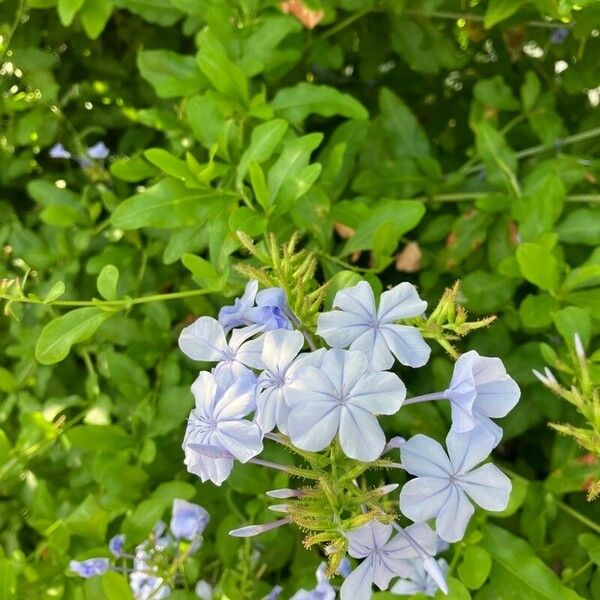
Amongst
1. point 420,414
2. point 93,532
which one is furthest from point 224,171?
point 93,532

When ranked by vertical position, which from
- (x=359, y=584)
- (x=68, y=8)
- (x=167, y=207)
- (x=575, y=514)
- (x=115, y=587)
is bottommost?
(x=575, y=514)

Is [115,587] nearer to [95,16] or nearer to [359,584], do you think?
[359,584]

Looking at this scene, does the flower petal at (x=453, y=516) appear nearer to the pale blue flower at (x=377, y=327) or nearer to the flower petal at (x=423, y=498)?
the flower petal at (x=423, y=498)

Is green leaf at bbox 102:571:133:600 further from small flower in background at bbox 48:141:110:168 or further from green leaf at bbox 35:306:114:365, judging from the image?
small flower in background at bbox 48:141:110:168

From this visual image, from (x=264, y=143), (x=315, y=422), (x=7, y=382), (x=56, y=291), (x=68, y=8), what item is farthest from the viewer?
(x=7, y=382)

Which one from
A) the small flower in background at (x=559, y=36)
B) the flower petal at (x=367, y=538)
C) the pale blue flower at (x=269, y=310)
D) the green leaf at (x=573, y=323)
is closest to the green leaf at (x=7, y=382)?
the pale blue flower at (x=269, y=310)

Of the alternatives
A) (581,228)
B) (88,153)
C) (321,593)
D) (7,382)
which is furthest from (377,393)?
(88,153)

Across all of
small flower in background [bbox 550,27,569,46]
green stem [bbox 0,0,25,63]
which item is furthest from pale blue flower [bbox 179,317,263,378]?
small flower in background [bbox 550,27,569,46]
